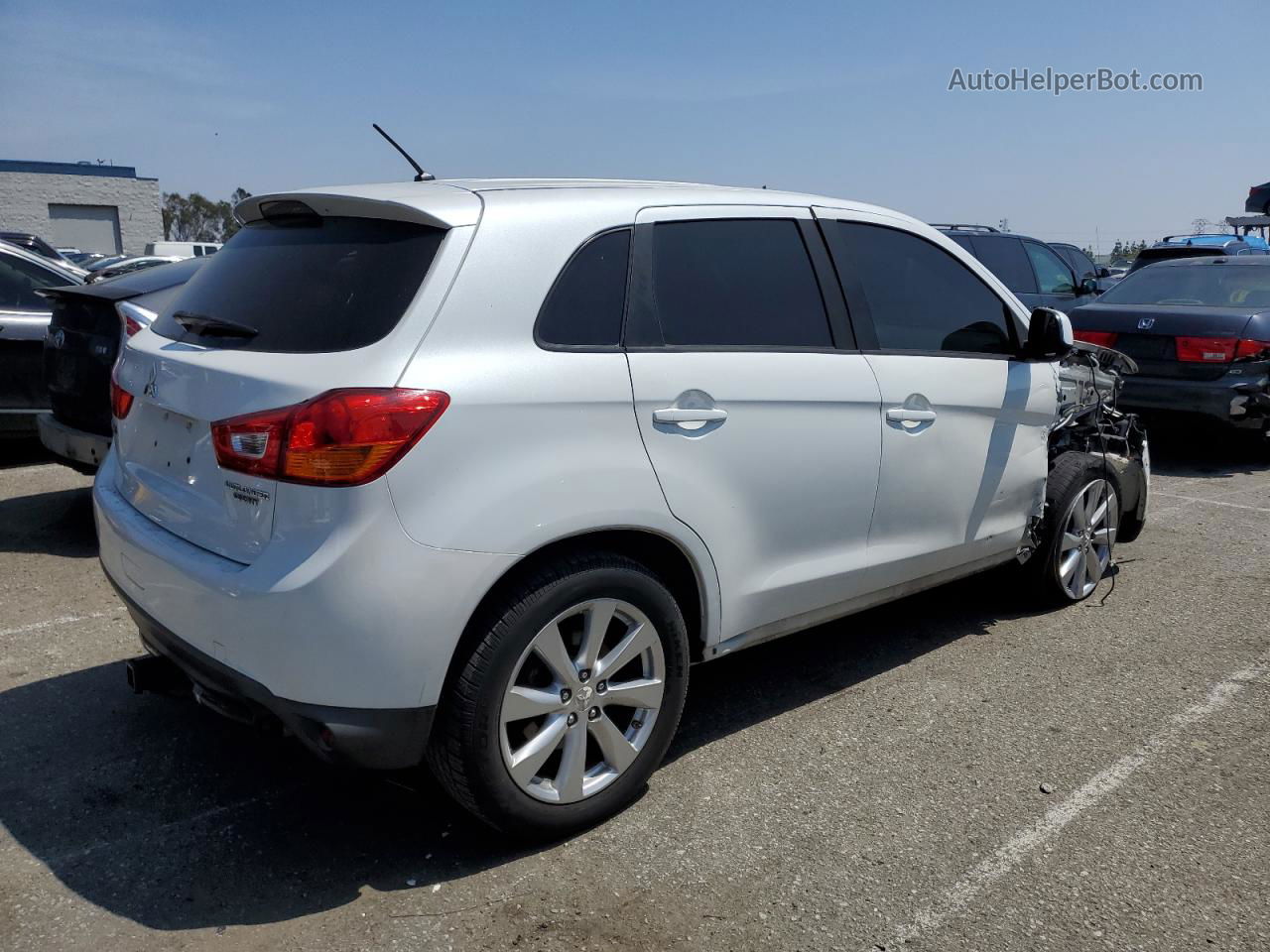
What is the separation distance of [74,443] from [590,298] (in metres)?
3.80

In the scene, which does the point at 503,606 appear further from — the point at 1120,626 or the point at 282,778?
the point at 1120,626

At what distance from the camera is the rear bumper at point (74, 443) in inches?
217

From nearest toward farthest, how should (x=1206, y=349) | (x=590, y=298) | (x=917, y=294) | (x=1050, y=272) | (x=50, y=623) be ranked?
1. (x=590, y=298)
2. (x=917, y=294)
3. (x=50, y=623)
4. (x=1206, y=349)
5. (x=1050, y=272)

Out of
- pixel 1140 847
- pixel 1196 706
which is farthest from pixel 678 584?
pixel 1196 706

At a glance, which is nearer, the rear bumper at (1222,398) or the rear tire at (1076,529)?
the rear tire at (1076,529)

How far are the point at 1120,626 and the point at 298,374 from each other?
12.7 ft

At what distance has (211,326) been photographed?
10.2 feet

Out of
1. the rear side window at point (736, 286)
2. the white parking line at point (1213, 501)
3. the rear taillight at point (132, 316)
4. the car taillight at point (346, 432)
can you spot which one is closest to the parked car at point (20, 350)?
the rear taillight at point (132, 316)

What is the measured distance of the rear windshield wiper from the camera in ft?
9.86

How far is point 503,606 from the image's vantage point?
2773 millimetres

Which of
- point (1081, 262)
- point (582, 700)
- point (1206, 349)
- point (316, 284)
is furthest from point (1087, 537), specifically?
point (1081, 262)

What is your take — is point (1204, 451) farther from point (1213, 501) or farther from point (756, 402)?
point (756, 402)

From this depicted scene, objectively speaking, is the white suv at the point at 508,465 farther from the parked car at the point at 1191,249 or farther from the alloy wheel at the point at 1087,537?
the parked car at the point at 1191,249

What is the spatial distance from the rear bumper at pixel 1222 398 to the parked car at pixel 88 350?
6468 millimetres
